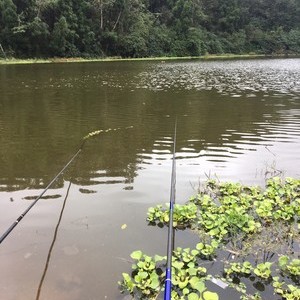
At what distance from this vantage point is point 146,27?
2346 inches

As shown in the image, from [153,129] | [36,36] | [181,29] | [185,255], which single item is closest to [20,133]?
[153,129]

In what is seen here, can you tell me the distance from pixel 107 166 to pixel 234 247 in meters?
3.76

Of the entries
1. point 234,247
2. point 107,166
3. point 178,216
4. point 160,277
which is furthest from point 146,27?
point 160,277

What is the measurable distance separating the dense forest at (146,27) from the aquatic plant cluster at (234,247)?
43.1 meters

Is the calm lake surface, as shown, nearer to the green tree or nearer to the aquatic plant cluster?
the aquatic plant cluster

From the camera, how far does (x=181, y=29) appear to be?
6800 cm

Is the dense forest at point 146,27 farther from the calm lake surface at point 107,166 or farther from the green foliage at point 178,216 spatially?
the green foliage at point 178,216

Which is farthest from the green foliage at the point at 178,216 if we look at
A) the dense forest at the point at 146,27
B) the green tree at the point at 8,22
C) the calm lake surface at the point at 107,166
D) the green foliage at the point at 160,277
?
the green tree at the point at 8,22

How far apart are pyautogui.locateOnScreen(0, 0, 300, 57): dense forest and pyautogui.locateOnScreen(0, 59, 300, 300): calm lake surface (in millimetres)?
31549

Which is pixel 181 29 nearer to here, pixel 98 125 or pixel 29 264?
pixel 98 125

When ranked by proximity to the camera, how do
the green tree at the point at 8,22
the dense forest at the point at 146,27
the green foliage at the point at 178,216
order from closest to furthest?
the green foliage at the point at 178,216 → the green tree at the point at 8,22 → the dense forest at the point at 146,27

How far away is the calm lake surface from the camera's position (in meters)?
4.05

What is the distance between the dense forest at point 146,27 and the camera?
4509 centimetres

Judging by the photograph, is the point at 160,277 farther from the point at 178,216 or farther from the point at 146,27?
the point at 146,27
